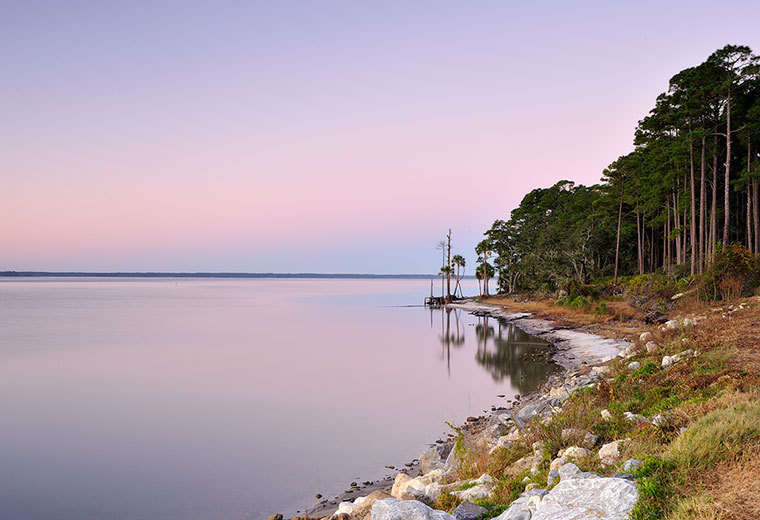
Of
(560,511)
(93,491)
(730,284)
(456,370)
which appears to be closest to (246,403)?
(93,491)

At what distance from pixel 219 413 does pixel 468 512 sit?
14.6 meters

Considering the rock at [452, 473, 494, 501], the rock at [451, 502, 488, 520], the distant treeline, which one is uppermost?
the distant treeline

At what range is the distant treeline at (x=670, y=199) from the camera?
34469 mm

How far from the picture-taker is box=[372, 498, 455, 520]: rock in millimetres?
5180

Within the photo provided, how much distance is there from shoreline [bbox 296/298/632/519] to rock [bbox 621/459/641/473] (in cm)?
427

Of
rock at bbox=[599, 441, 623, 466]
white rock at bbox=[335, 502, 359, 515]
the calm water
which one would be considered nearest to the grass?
rock at bbox=[599, 441, 623, 466]

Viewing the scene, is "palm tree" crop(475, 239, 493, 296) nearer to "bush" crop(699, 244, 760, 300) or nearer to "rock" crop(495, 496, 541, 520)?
"bush" crop(699, 244, 760, 300)

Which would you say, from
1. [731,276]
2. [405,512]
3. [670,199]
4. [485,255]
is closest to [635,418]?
[405,512]

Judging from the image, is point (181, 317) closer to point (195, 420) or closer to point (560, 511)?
point (195, 420)

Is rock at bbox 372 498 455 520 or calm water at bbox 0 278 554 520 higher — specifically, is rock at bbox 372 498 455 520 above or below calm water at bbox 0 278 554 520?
above

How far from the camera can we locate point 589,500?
189 inches

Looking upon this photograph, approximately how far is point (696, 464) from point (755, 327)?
1114cm

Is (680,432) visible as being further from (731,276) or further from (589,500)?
(731,276)

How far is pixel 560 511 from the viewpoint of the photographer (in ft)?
15.6
